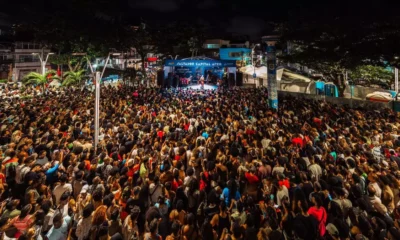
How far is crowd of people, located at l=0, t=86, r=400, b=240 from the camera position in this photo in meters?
4.18

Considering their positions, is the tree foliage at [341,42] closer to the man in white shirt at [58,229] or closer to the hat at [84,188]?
the hat at [84,188]

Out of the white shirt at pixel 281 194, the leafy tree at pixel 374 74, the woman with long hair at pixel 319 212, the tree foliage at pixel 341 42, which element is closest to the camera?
the woman with long hair at pixel 319 212

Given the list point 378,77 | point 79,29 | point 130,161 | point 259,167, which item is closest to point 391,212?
point 259,167

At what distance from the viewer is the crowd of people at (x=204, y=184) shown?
13.7ft

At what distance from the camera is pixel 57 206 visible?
16.0ft

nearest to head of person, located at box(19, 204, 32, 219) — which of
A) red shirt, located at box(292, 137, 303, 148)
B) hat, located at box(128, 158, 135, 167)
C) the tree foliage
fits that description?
hat, located at box(128, 158, 135, 167)

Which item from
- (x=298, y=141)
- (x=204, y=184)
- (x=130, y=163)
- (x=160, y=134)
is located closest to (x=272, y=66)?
(x=298, y=141)

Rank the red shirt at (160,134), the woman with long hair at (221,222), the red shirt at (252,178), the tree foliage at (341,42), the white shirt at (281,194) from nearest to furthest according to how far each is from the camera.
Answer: the woman with long hair at (221,222)
the white shirt at (281,194)
the red shirt at (252,178)
the red shirt at (160,134)
the tree foliage at (341,42)

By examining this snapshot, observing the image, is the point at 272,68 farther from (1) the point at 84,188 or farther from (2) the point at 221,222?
(1) the point at 84,188

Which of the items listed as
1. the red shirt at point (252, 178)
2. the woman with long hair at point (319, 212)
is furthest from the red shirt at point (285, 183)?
the woman with long hair at point (319, 212)

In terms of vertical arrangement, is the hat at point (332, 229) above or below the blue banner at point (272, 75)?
below

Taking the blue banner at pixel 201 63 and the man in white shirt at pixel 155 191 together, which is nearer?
the man in white shirt at pixel 155 191

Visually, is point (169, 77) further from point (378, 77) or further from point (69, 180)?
point (69, 180)

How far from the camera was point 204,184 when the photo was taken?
562 centimetres
